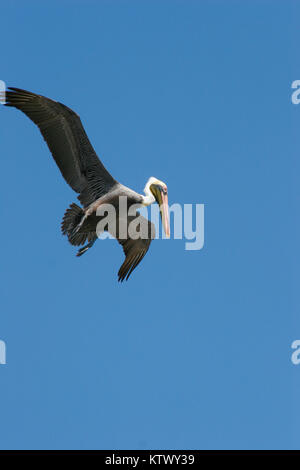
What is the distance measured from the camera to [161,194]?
36.3 ft

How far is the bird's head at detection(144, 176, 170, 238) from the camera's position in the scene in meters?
11.0

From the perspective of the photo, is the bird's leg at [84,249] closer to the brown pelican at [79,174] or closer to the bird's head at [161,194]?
the brown pelican at [79,174]

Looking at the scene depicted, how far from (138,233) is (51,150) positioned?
2087 millimetres

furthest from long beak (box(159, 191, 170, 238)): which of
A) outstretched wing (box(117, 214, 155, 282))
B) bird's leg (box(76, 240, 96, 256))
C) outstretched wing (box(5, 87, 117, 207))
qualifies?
bird's leg (box(76, 240, 96, 256))

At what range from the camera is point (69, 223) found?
33.7ft

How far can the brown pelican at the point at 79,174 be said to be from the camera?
9805 mm

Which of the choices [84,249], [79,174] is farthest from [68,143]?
[84,249]

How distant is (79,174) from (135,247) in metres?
1.67

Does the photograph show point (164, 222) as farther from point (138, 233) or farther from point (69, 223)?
point (69, 223)

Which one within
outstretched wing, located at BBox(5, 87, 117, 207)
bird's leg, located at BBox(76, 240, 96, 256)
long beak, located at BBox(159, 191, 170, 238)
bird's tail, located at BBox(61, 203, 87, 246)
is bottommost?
bird's leg, located at BBox(76, 240, 96, 256)

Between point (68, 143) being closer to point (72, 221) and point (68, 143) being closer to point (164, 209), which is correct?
point (72, 221)

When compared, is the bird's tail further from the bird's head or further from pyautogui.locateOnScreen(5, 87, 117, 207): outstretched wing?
the bird's head
